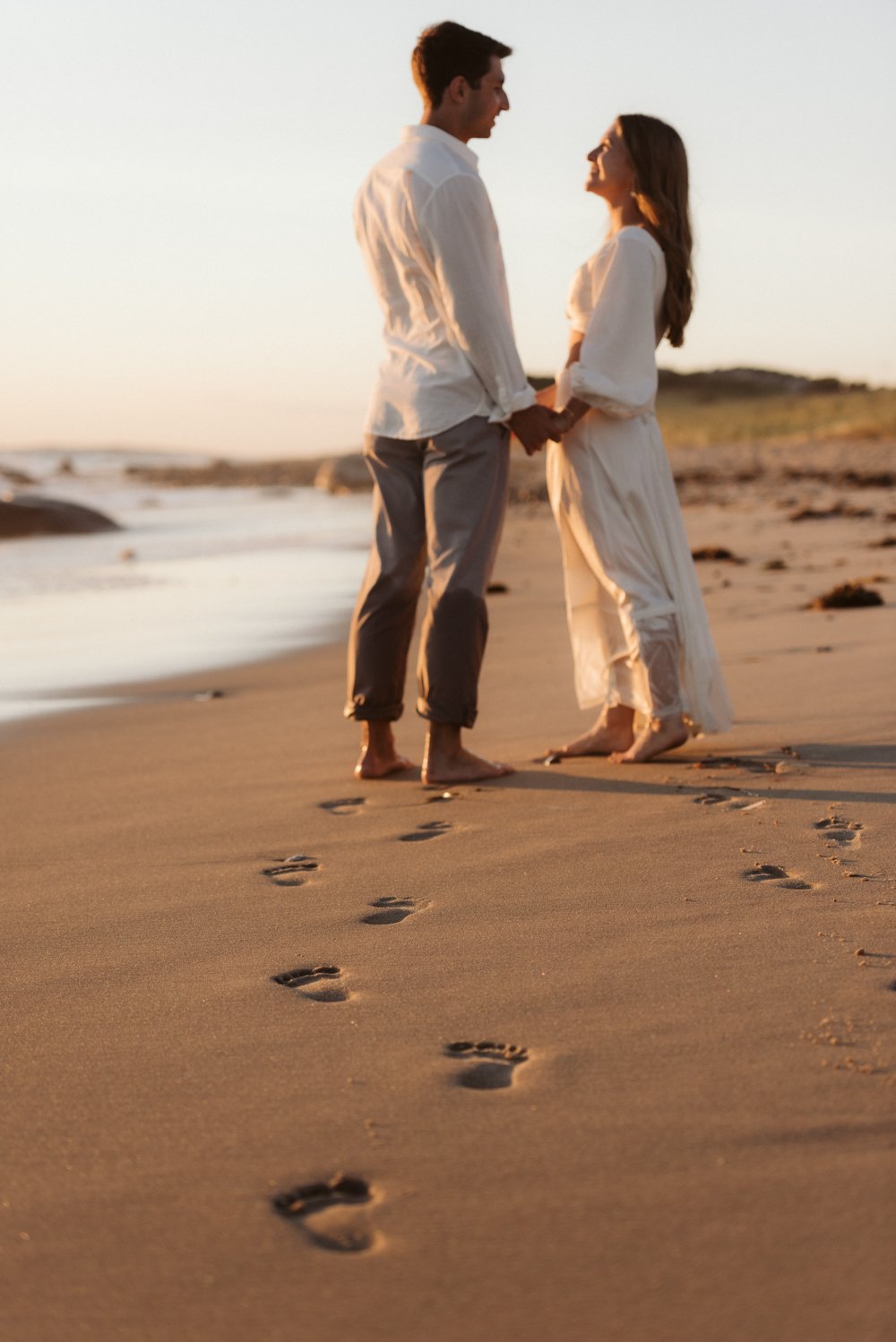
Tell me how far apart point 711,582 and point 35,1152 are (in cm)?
690

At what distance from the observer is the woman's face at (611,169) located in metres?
3.88

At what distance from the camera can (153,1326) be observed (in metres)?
1.48

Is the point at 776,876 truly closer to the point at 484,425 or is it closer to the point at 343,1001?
the point at 343,1001

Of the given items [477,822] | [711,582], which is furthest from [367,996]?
[711,582]

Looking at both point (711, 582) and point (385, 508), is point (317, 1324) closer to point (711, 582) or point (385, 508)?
point (385, 508)

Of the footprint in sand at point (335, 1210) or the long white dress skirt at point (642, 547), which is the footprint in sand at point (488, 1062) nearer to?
the footprint in sand at point (335, 1210)

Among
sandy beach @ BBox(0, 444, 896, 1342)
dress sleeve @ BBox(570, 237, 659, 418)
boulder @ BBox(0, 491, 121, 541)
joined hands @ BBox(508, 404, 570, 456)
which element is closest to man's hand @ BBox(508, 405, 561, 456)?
joined hands @ BBox(508, 404, 570, 456)

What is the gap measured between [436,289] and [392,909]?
67.4 inches

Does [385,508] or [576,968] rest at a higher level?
[385,508]

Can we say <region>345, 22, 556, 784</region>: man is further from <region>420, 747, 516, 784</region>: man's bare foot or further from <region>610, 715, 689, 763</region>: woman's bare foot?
<region>610, 715, 689, 763</region>: woman's bare foot

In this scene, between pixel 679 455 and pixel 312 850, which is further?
pixel 679 455

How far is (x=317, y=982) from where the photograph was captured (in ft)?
7.86

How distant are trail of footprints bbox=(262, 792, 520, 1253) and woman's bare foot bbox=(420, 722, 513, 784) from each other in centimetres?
75

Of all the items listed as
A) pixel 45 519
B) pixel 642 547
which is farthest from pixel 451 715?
pixel 45 519
